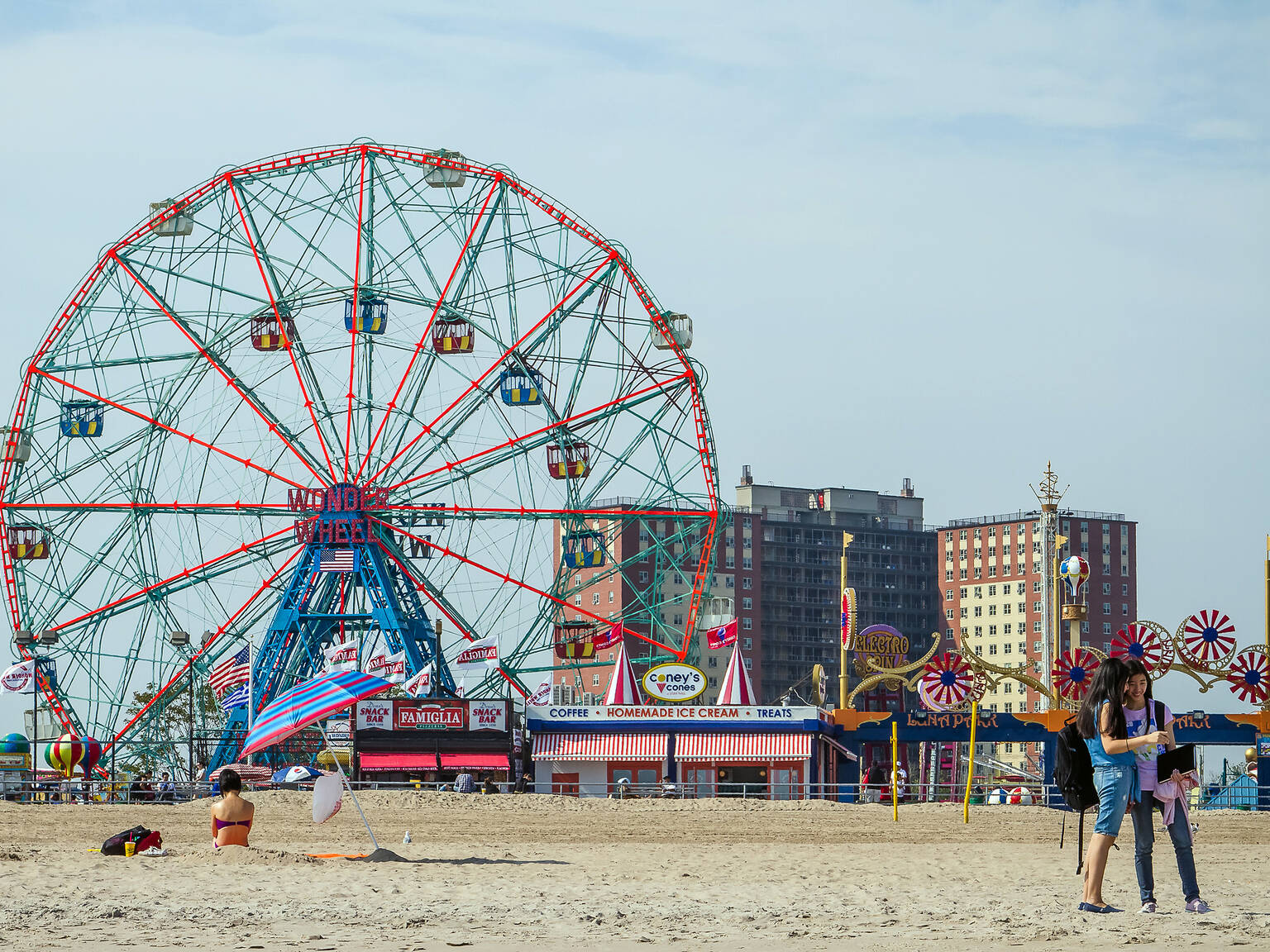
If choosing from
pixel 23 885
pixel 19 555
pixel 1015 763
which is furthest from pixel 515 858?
pixel 1015 763

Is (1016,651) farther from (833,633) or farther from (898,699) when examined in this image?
(898,699)

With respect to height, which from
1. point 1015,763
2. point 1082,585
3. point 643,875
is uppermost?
point 1082,585

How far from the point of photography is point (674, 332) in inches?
2133

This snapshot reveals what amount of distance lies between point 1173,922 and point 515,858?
1039cm

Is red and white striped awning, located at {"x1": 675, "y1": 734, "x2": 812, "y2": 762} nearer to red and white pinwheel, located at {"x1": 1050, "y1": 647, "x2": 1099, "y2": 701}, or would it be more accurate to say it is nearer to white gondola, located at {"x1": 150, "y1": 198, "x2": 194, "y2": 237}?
red and white pinwheel, located at {"x1": 1050, "y1": 647, "x2": 1099, "y2": 701}

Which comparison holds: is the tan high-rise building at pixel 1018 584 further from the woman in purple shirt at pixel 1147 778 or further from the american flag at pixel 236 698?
the woman in purple shirt at pixel 1147 778

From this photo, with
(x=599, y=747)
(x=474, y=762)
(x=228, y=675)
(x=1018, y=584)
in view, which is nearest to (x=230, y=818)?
(x=228, y=675)

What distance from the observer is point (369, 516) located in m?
52.8

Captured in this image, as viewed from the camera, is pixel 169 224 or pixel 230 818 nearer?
pixel 230 818

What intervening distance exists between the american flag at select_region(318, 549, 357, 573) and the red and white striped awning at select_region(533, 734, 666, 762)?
24.3 feet

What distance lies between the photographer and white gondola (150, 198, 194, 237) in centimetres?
5481

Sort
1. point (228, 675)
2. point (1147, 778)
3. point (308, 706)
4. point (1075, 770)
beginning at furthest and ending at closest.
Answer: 1. point (228, 675)
2. point (308, 706)
3. point (1075, 770)
4. point (1147, 778)

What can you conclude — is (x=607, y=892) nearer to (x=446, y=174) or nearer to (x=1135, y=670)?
(x=1135, y=670)

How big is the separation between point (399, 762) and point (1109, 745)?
41.4 metres
